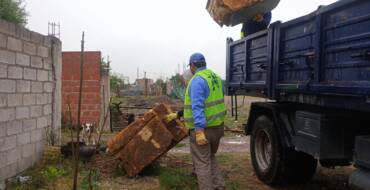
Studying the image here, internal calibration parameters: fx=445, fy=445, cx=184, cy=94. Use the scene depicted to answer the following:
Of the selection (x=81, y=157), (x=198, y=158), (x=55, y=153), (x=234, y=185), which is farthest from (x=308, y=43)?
(x=55, y=153)

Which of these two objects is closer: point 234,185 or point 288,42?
point 288,42

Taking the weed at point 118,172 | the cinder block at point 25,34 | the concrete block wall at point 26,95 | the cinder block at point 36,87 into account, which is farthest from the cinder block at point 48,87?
the weed at point 118,172

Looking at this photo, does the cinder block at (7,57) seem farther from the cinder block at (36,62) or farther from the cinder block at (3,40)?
the cinder block at (36,62)

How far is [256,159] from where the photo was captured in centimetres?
712

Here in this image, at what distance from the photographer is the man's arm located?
219 inches

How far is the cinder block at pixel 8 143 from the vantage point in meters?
6.45

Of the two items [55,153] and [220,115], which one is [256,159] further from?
[55,153]

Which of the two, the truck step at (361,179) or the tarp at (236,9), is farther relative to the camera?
the tarp at (236,9)

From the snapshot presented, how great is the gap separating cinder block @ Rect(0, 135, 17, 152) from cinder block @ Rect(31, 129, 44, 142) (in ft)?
2.61

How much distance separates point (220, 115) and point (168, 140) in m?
1.30

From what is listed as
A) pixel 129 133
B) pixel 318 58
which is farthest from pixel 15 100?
pixel 318 58

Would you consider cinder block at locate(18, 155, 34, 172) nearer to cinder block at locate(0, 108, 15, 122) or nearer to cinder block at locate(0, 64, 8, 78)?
cinder block at locate(0, 108, 15, 122)

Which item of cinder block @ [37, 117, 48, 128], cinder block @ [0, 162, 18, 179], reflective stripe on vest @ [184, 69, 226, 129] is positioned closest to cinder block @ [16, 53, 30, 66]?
cinder block @ [37, 117, 48, 128]

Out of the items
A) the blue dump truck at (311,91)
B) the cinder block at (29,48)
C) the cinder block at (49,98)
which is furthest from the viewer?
the cinder block at (49,98)
